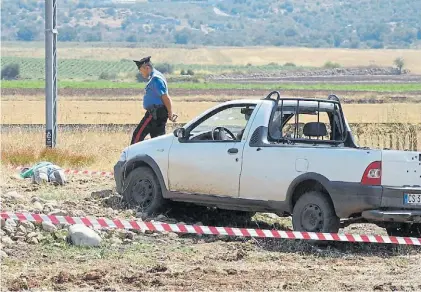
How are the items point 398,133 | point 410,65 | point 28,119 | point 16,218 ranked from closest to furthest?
point 16,218
point 398,133
point 28,119
point 410,65

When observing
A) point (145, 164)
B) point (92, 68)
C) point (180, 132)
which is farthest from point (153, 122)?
point (92, 68)

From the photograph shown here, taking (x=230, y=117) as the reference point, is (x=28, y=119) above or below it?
below

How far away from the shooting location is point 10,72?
146875 millimetres

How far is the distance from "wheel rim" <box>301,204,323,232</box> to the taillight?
2.36 ft

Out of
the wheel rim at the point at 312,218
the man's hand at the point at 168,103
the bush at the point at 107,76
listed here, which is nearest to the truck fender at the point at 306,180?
the wheel rim at the point at 312,218

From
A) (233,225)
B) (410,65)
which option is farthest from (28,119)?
(410,65)

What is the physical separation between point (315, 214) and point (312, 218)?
64 millimetres

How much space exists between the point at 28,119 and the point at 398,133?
70.8 feet

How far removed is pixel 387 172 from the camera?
38.6ft

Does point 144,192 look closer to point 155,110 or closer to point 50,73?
point 155,110

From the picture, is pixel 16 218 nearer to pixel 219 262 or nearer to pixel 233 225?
pixel 219 262

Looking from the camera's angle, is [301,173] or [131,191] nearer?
[301,173]

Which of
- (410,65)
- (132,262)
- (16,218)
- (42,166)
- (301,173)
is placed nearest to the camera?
(132,262)

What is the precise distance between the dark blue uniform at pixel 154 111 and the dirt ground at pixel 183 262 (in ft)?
9.04
